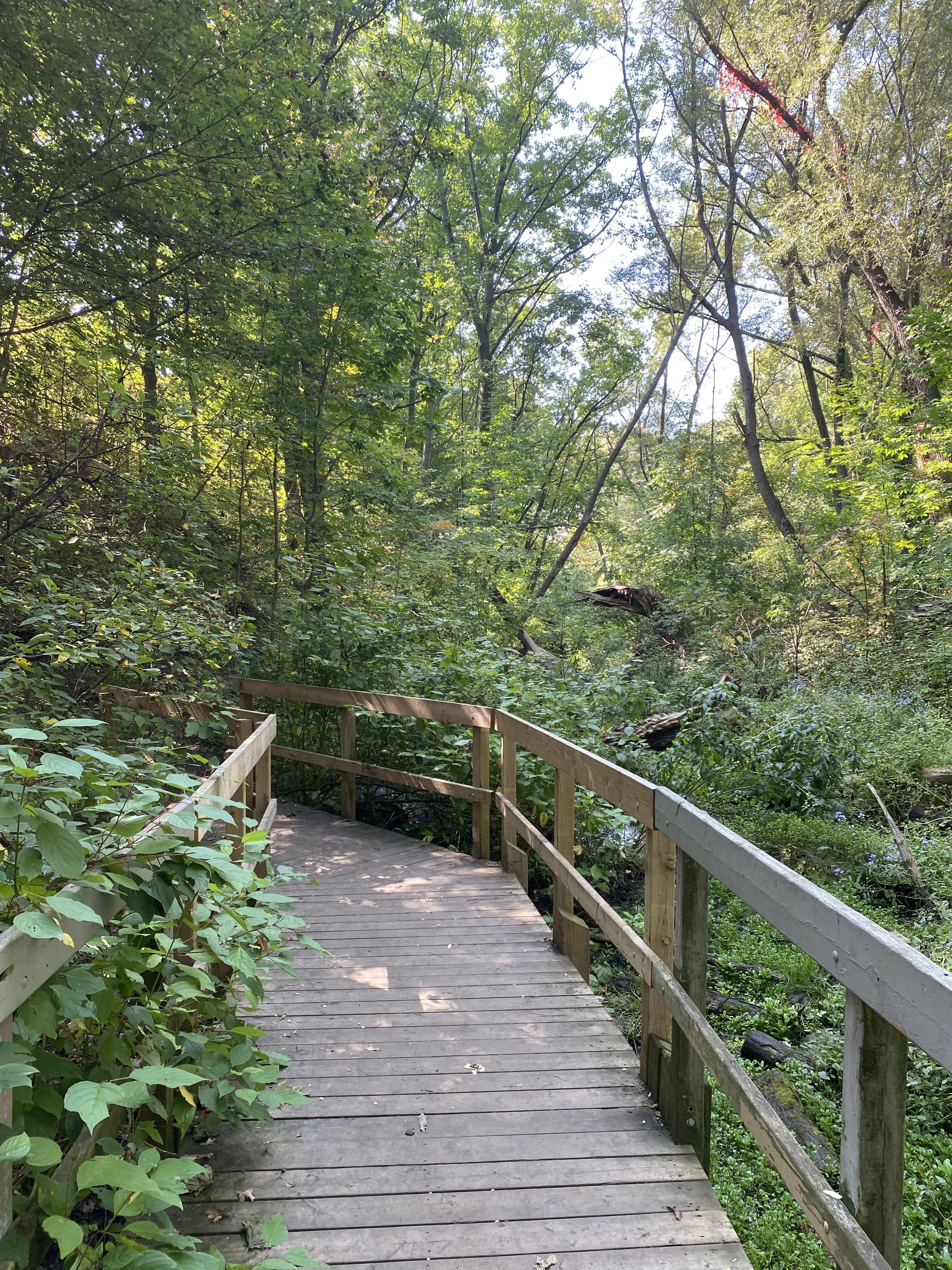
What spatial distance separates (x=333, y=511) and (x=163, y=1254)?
31.0ft

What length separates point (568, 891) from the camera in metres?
3.71

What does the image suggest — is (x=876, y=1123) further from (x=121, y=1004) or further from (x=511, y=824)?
(x=511, y=824)

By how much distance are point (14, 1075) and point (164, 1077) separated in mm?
342

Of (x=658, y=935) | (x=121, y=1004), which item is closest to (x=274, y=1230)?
(x=121, y=1004)

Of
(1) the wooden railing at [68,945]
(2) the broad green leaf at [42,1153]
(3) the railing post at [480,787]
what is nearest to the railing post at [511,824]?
(3) the railing post at [480,787]

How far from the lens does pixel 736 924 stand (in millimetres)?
5672

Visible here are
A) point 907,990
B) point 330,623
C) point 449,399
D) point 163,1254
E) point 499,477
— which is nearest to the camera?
point 907,990

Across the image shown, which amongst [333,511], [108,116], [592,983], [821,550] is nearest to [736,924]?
[592,983]

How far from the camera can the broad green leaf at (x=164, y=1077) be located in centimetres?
142

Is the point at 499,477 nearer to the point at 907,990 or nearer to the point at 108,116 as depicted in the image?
the point at 108,116

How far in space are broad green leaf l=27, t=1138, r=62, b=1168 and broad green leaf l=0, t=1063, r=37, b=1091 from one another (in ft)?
0.33

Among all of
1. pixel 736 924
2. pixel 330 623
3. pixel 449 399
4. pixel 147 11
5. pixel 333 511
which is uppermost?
pixel 449 399

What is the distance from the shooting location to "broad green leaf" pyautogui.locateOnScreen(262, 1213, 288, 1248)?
5.21 ft

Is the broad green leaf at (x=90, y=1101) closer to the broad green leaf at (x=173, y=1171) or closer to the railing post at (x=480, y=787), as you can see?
the broad green leaf at (x=173, y=1171)
